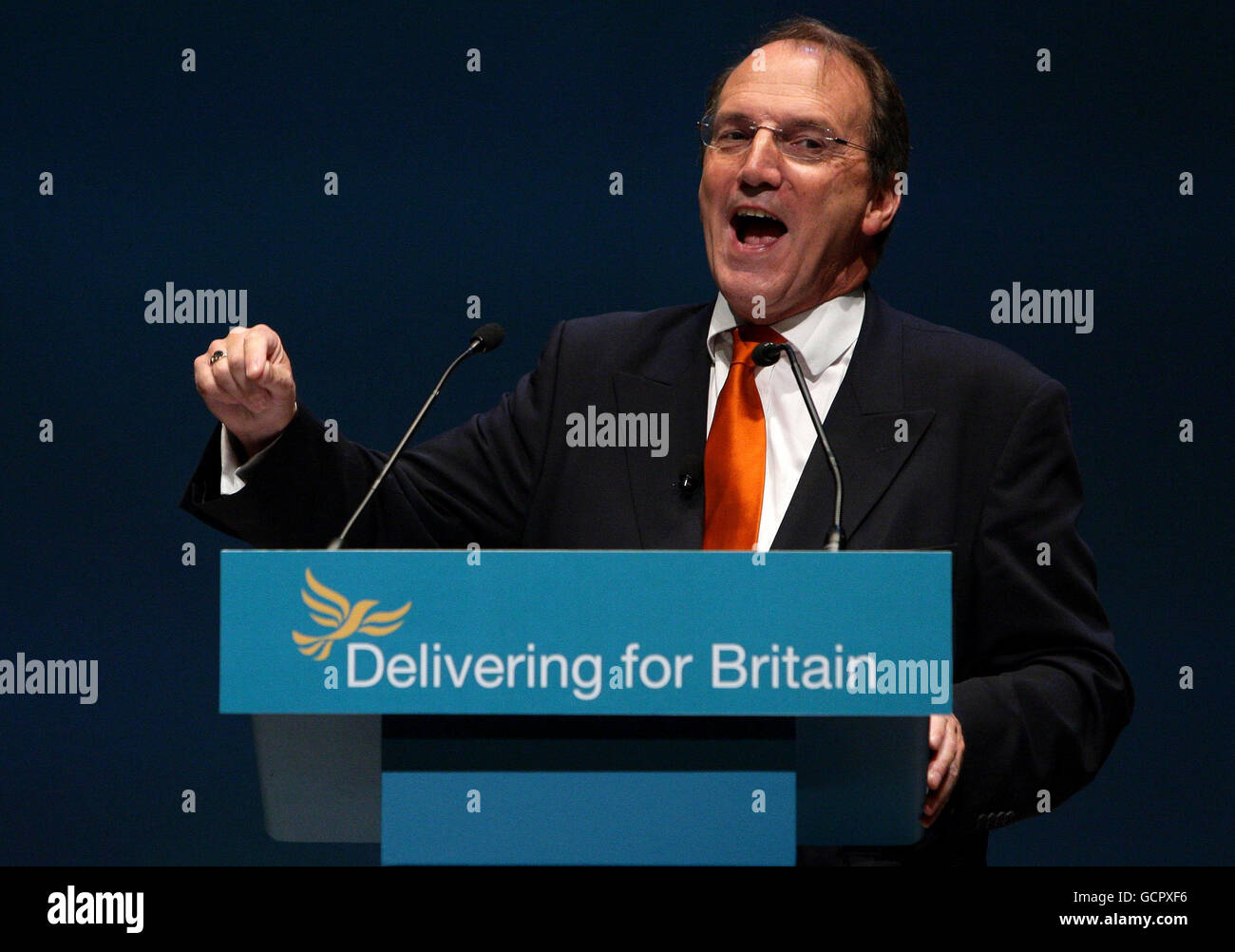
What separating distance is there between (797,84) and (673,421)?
1.65 ft

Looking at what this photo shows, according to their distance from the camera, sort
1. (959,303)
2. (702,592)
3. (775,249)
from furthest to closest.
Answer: (959,303)
(775,249)
(702,592)

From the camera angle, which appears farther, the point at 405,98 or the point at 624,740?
the point at 405,98

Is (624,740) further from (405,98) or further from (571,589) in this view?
(405,98)

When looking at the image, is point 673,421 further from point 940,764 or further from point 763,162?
point 940,764

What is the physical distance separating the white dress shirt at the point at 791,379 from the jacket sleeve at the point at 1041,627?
0.83ft

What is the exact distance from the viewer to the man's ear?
2.21 metres

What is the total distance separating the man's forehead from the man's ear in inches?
4.5

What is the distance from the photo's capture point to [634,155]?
3.16 m

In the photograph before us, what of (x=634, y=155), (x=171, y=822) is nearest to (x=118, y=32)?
(x=634, y=155)

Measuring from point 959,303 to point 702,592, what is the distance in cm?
195

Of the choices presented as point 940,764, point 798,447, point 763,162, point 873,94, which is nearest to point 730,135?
point 763,162

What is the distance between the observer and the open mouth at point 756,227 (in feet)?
6.88

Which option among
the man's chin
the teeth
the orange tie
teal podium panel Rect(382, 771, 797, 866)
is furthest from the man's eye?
teal podium panel Rect(382, 771, 797, 866)

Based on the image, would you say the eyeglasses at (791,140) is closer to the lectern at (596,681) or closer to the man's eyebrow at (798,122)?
the man's eyebrow at (798,122)
